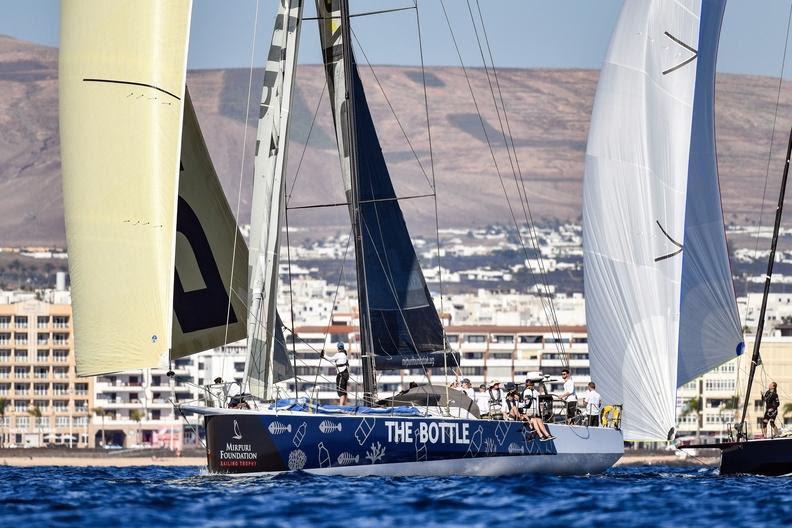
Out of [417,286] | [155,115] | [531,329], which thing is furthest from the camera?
[531,329]

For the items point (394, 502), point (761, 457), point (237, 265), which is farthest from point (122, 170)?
point (761, 457)

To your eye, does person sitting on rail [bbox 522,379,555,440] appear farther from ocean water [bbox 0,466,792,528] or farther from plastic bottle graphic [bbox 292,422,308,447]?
plastic bottle graphic [bbox 292,422,308,447]

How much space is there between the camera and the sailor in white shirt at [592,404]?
3397 centimetres

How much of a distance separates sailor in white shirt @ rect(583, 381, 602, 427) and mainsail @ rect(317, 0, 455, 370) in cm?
355

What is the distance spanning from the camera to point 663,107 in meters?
33.2

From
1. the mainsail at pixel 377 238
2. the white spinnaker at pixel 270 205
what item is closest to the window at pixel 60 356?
the mainsail at pixel 377 238

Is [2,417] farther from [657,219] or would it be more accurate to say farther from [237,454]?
[237,454]

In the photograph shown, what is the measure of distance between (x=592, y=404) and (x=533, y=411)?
70.2 inches

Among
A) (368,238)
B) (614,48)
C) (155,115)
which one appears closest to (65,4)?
(155,115)

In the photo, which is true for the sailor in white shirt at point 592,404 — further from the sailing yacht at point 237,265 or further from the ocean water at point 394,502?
the ocean water at point 394,502

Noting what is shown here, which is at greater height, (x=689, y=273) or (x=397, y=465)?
(x=689, y=273)

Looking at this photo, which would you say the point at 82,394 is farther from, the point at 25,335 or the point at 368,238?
the point at 368,238

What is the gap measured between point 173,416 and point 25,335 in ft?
57.9

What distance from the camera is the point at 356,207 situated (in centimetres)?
3100
